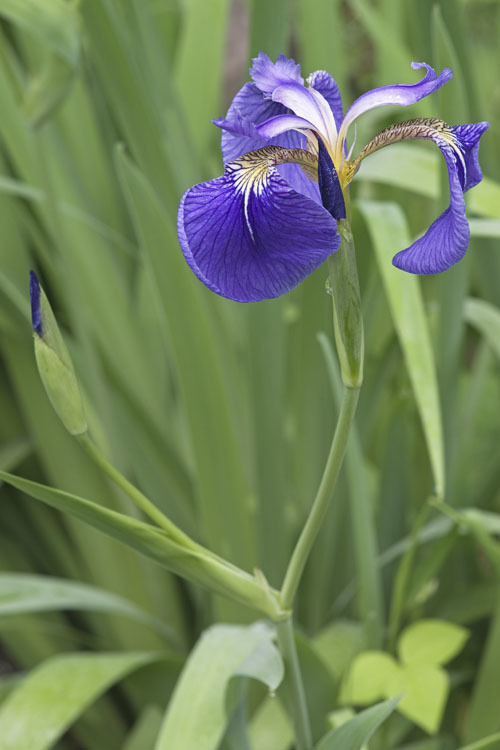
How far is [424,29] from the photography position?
74 centimetres

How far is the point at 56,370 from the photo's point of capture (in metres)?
0.38

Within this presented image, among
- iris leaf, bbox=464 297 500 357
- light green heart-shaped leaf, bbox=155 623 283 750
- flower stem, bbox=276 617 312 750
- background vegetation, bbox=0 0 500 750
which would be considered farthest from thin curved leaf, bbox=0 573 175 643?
iris leaf, bbox=464 297 500 357

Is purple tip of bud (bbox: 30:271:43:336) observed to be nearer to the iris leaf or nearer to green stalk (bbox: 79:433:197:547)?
green stalk (bbox: 79:433:197:547)

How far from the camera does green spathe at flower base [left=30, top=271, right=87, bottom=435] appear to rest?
14.5 inches

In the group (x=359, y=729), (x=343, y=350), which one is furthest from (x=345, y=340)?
(x=359, y=729)

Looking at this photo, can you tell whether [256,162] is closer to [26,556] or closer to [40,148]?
[40,148]

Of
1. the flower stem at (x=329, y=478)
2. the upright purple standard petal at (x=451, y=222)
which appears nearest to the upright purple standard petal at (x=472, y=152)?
the upright purple standard petal at (x=451, y=222)

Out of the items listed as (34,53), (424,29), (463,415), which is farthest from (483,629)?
(34,53)

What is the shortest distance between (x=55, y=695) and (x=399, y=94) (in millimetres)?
581

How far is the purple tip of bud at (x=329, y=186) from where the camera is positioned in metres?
0.32

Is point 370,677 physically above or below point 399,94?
below

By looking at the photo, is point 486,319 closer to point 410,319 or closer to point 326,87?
point 410,319

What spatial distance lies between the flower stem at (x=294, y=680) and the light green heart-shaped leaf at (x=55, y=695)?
0.89 ft

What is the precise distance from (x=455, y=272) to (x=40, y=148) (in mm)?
387
